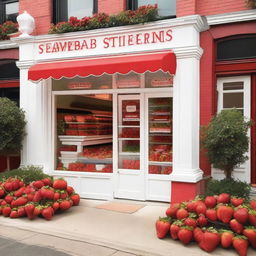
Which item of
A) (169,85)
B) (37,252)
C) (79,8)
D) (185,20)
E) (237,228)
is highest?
(79,8)

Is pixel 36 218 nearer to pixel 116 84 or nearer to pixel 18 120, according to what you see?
pixel 18 120

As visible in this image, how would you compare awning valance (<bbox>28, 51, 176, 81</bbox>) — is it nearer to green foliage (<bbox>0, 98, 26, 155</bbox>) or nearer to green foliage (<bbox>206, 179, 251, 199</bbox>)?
green foliage (<bbox>0, 98, 26, 155</bbox>)

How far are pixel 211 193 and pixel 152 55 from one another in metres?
2.92

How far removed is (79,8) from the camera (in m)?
8.74

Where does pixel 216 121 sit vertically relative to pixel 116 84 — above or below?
below

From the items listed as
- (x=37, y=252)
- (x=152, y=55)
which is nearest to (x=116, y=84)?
(x=152, y=55)

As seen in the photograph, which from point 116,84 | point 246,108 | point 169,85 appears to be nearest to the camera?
point 246,108

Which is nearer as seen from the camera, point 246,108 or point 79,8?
point 246,108

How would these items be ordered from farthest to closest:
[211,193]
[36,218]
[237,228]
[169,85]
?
[169,85]
[36,218]
[211,193]
[237,228]

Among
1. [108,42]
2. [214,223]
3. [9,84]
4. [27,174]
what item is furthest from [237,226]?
[9,84]

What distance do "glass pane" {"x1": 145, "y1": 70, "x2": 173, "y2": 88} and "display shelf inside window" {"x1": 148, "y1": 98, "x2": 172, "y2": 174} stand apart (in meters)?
0.33

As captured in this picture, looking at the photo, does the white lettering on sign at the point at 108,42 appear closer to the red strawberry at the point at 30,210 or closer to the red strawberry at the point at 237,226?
the red strawberry at the point at 30,210

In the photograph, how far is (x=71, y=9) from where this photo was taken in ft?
29.1

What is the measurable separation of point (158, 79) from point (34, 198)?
367 cm
